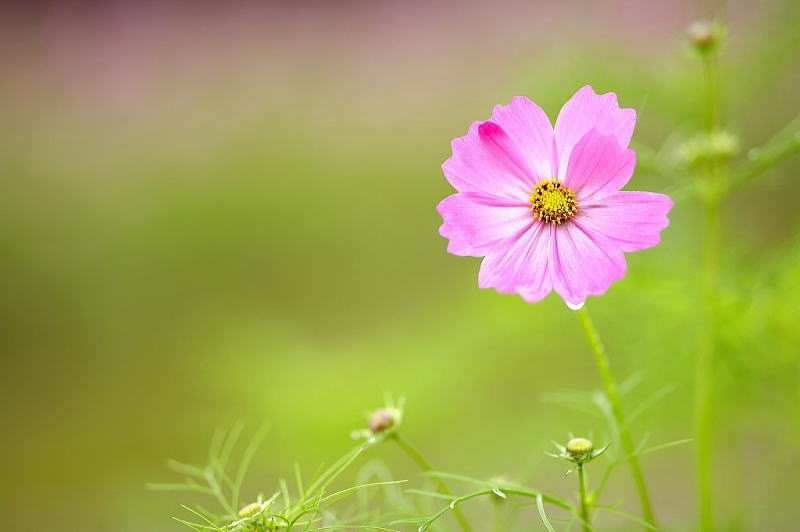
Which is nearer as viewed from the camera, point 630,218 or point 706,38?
point 630,218

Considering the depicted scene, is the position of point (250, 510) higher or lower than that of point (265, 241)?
lower

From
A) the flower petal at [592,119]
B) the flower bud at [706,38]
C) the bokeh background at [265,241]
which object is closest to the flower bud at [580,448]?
the flower petal at [592,119]

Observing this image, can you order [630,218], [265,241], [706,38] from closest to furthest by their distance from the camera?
[630,218], [706,38], [265,241]

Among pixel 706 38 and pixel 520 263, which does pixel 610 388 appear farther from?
pixel 706 38

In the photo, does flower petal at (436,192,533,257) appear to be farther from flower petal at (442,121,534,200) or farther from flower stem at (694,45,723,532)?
flower stem at (694,45,723,532)

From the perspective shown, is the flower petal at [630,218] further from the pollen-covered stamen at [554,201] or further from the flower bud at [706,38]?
the flower bud at [706,38]

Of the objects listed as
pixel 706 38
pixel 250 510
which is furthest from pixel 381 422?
pixel 706 38

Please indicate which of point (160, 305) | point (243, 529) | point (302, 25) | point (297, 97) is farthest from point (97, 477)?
point (243, 529)

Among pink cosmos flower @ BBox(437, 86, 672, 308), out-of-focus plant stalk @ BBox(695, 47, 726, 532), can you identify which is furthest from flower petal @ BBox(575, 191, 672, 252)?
out-of-focus plant stalk @ BBox(695, 47, 726, 532)
